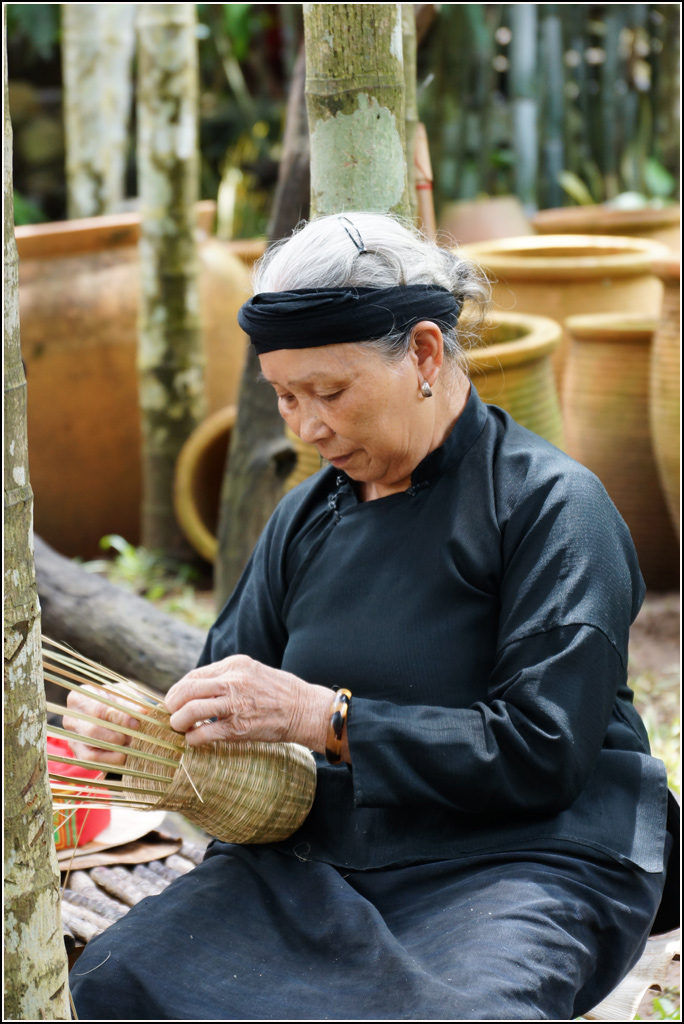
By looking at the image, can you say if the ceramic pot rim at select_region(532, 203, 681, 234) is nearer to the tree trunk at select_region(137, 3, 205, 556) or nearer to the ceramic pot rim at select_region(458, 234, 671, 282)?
the ceramic pot rim at select_region(458, 234, 671, 282)

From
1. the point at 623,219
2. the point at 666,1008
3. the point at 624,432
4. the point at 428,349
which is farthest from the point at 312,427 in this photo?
the point at 623,219

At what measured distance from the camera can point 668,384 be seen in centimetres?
365

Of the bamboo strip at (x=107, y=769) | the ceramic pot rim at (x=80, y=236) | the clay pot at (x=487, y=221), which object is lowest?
the bamboo strip at (x=107, y=769)

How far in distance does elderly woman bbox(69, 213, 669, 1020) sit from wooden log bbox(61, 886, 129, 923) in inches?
12.5

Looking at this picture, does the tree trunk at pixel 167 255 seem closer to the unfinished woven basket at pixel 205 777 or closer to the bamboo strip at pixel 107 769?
the unfinished woven basket at pixel 205 777

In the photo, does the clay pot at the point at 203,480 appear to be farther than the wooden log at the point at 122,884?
Yes

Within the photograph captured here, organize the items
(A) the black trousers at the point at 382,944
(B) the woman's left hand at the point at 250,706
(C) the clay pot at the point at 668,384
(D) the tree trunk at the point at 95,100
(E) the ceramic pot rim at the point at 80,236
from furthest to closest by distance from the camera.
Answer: (D) the tree trunk at the point at 95,100, (E) the ceramic pot rim at the point at 80,236, (C) the clay pot at the point at 668,384, (B) the woman's left hand at the point at 250,706, (A) the black trousers at the point at 382,944

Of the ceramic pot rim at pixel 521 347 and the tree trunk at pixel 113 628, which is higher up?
the ceramic pot rim at pixel 521 347

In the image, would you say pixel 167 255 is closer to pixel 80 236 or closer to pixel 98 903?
pixel 80 236

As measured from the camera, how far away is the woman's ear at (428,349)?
160 centimetres

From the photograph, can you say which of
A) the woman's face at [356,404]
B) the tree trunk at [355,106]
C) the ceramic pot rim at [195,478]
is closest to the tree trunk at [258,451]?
the ceramic pot rim at [195,478]

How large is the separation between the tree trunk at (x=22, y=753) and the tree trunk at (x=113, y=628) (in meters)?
1.71

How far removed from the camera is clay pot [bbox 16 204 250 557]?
A: 4719 mm

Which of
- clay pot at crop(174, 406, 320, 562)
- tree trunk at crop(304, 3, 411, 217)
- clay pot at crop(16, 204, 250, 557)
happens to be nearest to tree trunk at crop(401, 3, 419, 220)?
tree trunk at crop(304, 3, 411, 217)
